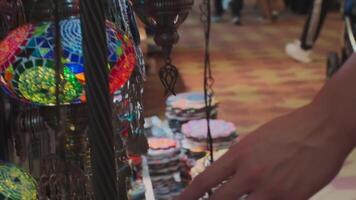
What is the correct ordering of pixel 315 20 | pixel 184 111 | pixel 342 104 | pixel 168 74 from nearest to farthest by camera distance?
pixel 342 104
pixel 168 74
pixel 184 111
pixel 315 20

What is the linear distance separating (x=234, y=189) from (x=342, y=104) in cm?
11

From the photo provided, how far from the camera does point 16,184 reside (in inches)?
32.9

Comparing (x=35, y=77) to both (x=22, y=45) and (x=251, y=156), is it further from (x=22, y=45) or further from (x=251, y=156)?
(x=251, y=156)

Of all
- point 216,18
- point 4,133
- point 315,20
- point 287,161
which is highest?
point 287,161

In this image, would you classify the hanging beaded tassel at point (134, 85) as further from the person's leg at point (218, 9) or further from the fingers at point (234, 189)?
the person's leg at point (218, 9)

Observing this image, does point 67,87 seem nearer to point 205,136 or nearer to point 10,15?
point 10,15

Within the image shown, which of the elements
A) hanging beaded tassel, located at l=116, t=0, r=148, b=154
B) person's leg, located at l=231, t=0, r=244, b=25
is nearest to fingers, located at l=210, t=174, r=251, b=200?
hanging beaded tassel, located at l=116, t=0, r=148, b=154

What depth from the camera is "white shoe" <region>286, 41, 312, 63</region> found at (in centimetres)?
543

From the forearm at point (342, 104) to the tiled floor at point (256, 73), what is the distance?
1.98 metres

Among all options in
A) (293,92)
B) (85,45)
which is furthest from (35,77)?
(293,92)

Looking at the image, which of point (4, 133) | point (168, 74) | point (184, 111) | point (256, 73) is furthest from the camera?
point (256, 73)

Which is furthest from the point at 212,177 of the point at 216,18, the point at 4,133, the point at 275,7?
the point at 275,7

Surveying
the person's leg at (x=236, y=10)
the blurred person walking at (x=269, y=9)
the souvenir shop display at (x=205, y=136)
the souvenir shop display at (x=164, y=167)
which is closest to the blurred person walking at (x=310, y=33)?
the person's leg at (x=236, y=10)

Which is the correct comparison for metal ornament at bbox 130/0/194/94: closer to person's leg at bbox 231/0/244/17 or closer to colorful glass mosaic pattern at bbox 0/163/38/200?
colorful glass mosaic pattern at bbox 0/163/38/200
